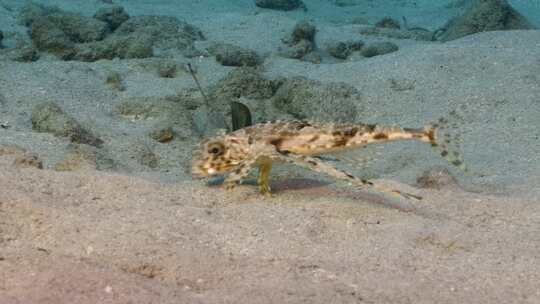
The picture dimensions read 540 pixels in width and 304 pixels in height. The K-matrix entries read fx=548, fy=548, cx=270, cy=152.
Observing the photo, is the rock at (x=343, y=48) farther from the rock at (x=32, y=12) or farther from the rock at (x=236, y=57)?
the rock at (x=32, y=12)

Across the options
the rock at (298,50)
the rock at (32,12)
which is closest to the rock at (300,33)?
the rock at (298,50)

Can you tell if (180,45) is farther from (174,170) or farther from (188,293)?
(188,293)

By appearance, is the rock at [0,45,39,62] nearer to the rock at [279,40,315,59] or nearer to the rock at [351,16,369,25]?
the rock at [279,40,315,59]

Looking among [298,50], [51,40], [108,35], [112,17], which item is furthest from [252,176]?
[112,17]

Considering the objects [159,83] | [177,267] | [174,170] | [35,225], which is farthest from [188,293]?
[159,83]

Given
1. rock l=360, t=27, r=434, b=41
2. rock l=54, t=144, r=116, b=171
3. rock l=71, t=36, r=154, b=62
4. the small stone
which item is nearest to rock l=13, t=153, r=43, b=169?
rock l=54, t=144, r=116, b=171

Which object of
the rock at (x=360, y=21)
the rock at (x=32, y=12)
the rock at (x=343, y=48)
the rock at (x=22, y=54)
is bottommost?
the rock at (x=360, y=21)
